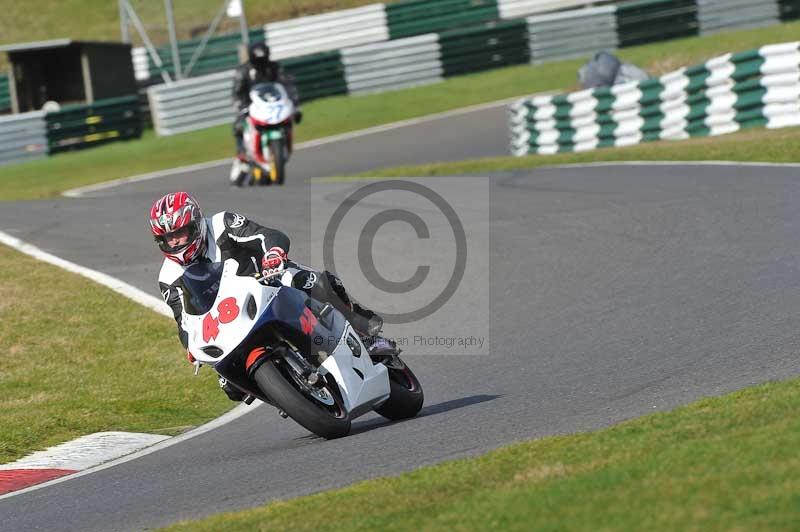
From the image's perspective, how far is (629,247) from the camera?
11.4 m

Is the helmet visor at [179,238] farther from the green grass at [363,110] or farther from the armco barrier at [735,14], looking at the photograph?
the armco barrier at [735,14]

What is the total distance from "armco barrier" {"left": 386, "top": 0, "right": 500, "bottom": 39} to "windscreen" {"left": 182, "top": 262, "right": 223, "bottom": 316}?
2587cm

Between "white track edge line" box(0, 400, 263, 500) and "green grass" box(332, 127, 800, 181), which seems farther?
"green grass" box(332, 127, 800, 181)

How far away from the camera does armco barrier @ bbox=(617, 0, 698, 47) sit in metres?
29.4

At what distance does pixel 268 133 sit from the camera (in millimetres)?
18453

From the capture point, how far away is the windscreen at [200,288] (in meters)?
6.72

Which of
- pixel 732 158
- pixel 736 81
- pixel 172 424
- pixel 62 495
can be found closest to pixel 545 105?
pixel 736 81

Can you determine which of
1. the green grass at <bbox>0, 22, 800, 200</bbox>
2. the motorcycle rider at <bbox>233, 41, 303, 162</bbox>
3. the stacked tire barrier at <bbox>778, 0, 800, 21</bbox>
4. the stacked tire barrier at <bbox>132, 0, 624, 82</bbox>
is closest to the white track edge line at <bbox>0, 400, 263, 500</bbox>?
the motorcycle rider at <bbox>233, 41, 303, 162</bbox>

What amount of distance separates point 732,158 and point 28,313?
8.23m

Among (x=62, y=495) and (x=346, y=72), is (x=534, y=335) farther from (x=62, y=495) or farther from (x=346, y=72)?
(x=346, y=72)

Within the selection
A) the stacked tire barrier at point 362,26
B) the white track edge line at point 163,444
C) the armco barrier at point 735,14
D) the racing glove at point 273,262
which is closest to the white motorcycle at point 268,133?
the white track edge line at point 163,444

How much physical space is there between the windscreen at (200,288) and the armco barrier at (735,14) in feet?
79.5

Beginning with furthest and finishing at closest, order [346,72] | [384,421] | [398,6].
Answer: [398,6] < [346,72] < [384,421]

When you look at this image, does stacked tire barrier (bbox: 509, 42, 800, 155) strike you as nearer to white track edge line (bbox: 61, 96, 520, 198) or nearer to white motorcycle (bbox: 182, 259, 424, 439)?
white track edge line (bbox: 61, 96, 520, 198)
